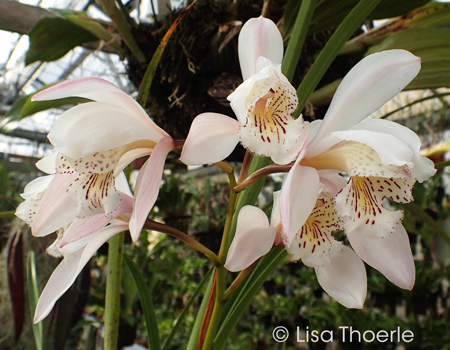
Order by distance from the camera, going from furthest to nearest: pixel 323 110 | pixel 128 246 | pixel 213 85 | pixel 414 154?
pixel 128 246, pixel 323 110, pixel 213 85, pixel 414 154

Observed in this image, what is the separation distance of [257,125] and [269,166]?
0.04 metres

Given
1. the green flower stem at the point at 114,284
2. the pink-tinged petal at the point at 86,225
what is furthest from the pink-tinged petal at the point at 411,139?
the green flower stem at the point at 114,284

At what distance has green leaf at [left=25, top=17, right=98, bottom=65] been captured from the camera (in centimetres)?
70

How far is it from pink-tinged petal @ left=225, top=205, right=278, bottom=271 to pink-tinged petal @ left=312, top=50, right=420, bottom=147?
0.28 feet

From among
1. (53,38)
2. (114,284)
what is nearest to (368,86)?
(114,284)

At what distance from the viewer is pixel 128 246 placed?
1.76 meters

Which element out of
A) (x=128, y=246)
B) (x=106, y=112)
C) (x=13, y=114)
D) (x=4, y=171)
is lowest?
(x=128, y=246)

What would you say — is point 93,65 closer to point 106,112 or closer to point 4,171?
point 4,171

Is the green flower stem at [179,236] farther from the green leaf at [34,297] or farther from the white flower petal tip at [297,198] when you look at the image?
the green leaf at [34,297]

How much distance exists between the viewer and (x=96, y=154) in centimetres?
28

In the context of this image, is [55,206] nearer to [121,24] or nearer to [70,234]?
[70,234]

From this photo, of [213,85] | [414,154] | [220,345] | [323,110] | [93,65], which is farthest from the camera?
[93,65]

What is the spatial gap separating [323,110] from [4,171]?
1.69 m

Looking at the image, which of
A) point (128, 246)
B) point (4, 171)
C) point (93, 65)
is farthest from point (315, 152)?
point (93, 65)
